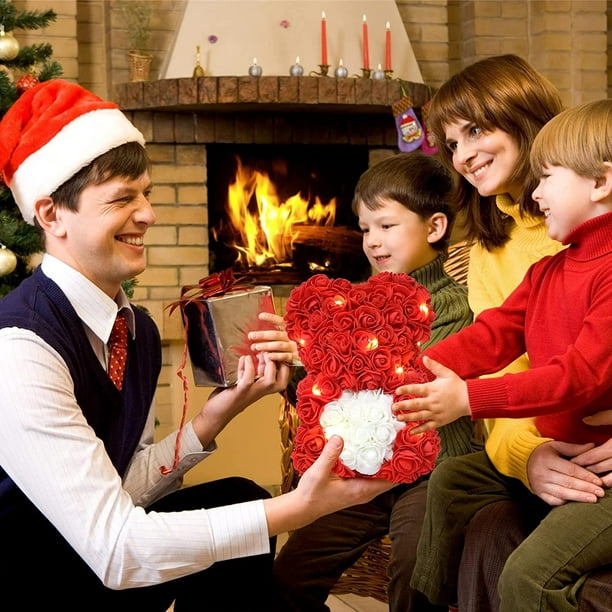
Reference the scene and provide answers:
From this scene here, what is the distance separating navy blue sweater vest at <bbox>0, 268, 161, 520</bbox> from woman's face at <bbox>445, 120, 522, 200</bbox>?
0.73 m

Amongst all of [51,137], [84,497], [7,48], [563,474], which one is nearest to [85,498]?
[84,497]

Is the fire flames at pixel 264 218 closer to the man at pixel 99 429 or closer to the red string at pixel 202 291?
the man at pixel 99 429

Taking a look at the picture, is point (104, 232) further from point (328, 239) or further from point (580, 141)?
point (328, 239)

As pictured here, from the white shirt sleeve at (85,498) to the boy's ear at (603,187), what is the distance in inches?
28.4

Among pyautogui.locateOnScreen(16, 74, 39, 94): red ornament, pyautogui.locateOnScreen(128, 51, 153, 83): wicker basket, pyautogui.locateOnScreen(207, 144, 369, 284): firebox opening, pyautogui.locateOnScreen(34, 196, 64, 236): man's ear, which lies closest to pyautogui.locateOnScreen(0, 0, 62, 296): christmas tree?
pyautogui.locateOnScreen(16, 74, 39, 94): red ornament

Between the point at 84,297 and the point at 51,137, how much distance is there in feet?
0.90

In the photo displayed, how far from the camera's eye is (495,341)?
1637 mm

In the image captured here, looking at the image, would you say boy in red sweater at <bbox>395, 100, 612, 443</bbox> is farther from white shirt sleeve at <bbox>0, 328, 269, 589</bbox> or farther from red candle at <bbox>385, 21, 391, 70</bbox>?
red candle at <bbox>385, 21, 391, 70</bbox>

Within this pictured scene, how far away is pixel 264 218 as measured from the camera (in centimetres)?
435

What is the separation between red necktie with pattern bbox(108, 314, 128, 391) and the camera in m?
1.62

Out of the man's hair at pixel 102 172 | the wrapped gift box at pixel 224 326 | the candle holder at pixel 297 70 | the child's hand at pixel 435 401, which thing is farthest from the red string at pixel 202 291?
the candle holder at pixel 297 70

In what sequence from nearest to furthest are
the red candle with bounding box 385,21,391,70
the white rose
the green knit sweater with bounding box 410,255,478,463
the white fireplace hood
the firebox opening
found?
the white rose, the green knit sweater with bounding box 410,255,478,463, the white fireplace hood, the red candle with bounding box 385,21,391,70, the firebox opening

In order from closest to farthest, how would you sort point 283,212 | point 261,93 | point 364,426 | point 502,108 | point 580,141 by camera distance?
point 364,426 < point 580,141 < point 502,108 < point 261,93 < point 283,212

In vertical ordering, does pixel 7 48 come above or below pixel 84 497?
above
